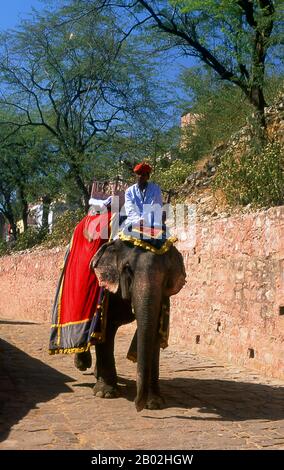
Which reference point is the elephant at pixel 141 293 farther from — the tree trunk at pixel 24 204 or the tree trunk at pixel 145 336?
the tree trunk at pixel 24 204

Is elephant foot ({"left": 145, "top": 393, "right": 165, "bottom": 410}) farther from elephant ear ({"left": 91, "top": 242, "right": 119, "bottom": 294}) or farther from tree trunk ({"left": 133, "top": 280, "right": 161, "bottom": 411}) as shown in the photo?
elephant ear ({"left": 91, "top": 242, "right": 119, "bottom": 294})

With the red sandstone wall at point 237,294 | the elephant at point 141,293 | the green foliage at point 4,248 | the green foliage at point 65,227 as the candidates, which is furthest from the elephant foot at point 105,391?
the green foliage at point 4,248

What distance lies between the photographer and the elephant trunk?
16.2 feet

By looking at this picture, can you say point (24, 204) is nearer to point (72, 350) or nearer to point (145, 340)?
point (72, 350)

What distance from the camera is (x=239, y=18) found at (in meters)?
14.4

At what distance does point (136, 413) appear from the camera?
5.35 metres

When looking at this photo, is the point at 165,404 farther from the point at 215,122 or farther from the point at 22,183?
the point at 22,183

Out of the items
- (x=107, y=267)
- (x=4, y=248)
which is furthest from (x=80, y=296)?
(x=4, y=248)

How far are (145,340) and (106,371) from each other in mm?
1258

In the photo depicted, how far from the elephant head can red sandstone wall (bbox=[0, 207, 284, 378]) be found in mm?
2473

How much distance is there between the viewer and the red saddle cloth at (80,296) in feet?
19.7

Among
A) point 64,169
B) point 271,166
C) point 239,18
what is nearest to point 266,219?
point 271,166

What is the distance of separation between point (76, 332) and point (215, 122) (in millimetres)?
15574

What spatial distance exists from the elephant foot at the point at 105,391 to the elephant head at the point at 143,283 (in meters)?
0.63
